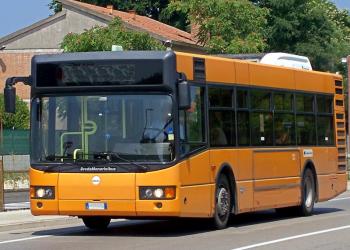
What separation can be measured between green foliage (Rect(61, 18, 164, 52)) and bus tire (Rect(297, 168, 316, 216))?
57.2 feet

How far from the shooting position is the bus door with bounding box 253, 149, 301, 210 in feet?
61.8

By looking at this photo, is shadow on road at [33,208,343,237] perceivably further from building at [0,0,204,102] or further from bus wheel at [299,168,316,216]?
building at [0,0,204,102]

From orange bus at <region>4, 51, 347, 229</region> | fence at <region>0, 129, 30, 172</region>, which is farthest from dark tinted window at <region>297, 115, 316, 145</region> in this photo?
fence at <region>0, 129, 30, 172</region>

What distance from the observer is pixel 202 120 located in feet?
55.2

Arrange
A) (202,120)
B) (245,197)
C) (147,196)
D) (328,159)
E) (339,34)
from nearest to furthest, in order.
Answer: (147,196), (202,120), (245,197), (328,159), (339,34)

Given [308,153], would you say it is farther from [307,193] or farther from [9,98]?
[9,98]

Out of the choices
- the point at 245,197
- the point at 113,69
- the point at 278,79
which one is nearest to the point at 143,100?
the point at 113,69

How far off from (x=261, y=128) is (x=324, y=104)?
12.1ft

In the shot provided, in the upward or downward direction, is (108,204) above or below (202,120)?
below

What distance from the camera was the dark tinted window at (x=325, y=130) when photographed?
21953 millimetres

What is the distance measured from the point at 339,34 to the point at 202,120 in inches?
2369

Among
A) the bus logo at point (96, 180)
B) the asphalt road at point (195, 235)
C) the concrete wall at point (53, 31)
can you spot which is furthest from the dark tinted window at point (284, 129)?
the concrete wall at point (53, 31)

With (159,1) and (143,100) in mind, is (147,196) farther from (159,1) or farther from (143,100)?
(159,1)

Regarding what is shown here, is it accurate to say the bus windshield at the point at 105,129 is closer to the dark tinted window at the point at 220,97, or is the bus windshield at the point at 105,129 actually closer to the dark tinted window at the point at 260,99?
the dark tinted window at the point at 220,97
